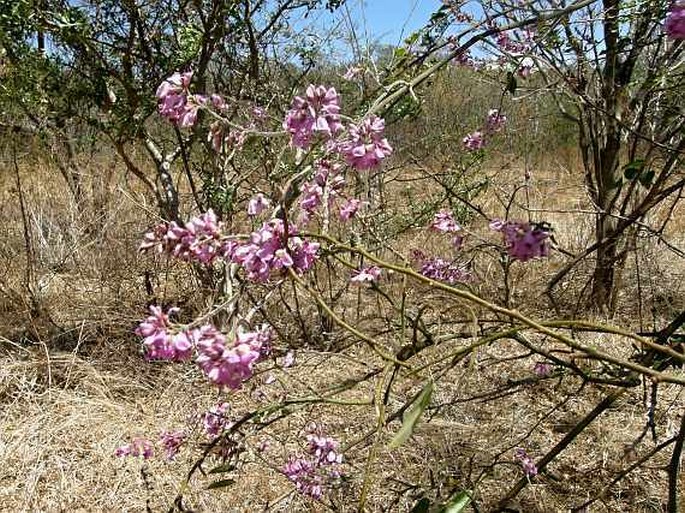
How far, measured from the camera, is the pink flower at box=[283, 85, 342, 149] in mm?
1004

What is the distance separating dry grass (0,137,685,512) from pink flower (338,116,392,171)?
23.0 inches

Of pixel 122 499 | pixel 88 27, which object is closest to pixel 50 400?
pixel 122 499

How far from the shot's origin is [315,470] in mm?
1996

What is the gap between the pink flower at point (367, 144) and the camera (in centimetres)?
109

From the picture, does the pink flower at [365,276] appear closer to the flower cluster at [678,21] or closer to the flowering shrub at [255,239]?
the flowering shrub at [255,239]

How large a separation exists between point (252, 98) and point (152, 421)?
154cm

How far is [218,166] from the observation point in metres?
3.05

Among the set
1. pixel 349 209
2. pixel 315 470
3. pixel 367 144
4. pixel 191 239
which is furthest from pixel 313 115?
pixel 315 470

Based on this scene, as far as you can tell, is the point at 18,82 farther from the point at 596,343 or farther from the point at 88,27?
the point at 596,343

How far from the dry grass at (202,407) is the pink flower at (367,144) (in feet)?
1.91

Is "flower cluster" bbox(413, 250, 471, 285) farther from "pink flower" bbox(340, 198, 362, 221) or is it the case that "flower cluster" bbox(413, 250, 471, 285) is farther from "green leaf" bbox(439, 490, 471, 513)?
"green leaf" bbox(439, 490, 471, 513)

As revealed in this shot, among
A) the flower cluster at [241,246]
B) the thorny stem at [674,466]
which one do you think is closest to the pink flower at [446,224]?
the thorny stem at [674,466]

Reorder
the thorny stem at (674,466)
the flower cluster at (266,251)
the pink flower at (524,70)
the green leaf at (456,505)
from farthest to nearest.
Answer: the pink flower at (524,70) < the thorny stem at (674,466) < the flower cluster at (266,251) < the green leaf at (456,505)

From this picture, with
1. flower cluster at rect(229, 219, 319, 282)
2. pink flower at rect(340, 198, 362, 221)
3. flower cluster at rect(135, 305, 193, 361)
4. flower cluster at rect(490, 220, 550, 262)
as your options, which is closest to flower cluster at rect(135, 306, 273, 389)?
flower cluster at rect(135, 305, 193, 361)
